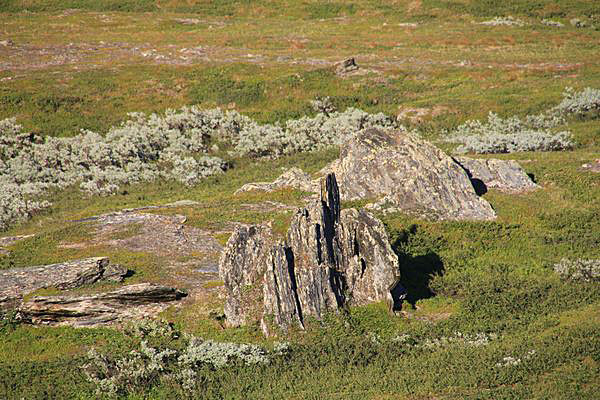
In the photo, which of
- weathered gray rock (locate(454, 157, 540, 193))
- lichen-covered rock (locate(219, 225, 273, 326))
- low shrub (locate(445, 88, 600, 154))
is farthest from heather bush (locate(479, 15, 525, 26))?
lichen-covered rock (locate(219, 225, 273, 326))

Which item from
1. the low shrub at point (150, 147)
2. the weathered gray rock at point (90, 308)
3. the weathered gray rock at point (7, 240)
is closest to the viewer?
the weathered gray rock at point (90, 308)

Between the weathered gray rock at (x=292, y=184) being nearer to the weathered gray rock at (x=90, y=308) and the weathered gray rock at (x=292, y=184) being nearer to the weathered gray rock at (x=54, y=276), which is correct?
the weathered gray rock at (x=54, y=276)

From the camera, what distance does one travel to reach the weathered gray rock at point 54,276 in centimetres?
3338

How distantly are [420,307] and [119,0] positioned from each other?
5516 inches

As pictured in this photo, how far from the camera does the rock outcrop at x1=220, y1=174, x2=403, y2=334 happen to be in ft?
104

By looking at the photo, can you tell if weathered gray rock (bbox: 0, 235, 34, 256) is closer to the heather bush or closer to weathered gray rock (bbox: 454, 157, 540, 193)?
weathered gray rock (bbox: 454, 157, 540, 193)

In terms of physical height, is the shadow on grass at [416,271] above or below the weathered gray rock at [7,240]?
below

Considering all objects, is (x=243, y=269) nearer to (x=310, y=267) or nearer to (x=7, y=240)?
(x=310, y=267)

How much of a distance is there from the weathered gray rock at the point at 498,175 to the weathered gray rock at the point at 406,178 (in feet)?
11.4

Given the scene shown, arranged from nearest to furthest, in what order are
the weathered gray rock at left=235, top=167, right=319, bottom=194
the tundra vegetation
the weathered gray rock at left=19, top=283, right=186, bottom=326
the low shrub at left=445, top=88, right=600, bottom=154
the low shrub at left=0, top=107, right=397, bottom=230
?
1. the tundra vegetation
2. the weathered gray rock at left=19, top=283, right=186, bottom=326
3. the weathered gray rock at left=235, top=167, right=319, bottom=194
4. the low shrub at left=445, top=88, right=600, bottom=154
5. the low shrub at left=0, top=107, right=397, bottom=230

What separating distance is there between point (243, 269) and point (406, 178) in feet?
57.4

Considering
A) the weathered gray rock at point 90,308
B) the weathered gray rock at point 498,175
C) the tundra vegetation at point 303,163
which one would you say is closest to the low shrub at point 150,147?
the tundra vegetation at point 303,163

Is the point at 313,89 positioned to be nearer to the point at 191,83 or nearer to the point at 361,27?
the point at 191,83

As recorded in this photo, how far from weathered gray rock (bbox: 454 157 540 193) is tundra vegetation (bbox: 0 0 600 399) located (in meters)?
1.81
